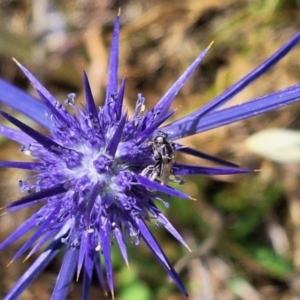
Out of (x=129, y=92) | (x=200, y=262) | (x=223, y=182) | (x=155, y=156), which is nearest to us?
(x=155, y=156)

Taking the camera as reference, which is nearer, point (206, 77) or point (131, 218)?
point (131, 218)

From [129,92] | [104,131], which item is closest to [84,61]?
[129,92]

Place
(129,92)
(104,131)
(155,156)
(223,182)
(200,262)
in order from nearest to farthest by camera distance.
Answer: (155,156) < (104,131) < (200,262) < (223,182) < (129,92)

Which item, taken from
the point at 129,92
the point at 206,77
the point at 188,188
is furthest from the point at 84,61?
the point at 188,188

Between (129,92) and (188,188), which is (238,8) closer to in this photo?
(129,92)

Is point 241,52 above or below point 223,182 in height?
above

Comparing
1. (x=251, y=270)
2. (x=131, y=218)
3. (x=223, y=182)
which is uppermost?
(x=131, y=218)

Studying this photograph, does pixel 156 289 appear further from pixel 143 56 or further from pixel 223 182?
pixel 143 56
